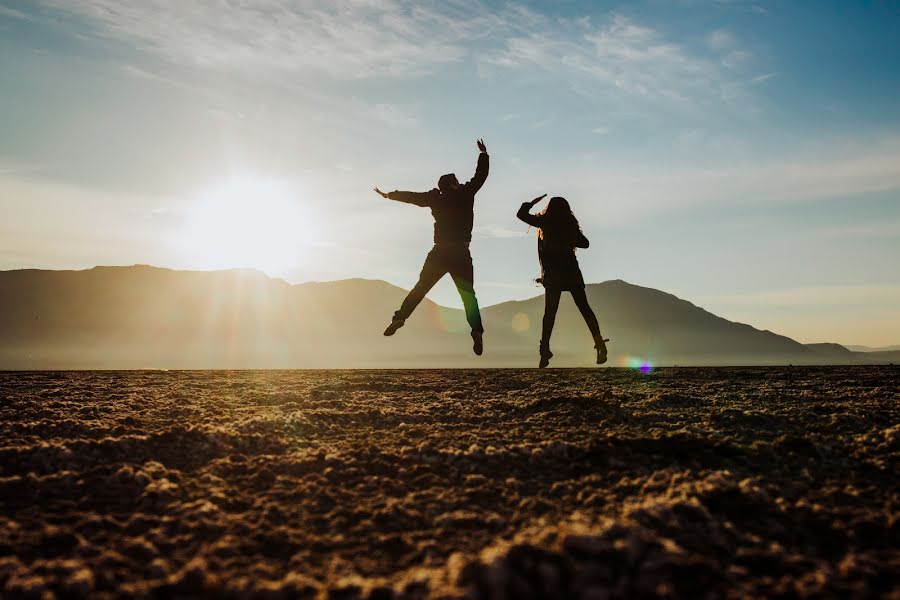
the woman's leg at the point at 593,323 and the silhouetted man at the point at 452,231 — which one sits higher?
the silhouetted man at the point at 452,231

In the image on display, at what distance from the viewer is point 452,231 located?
7.65 metres

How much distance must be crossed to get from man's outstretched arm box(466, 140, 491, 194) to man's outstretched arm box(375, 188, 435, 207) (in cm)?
54

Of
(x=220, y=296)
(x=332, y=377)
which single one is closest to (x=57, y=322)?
(x=220, y=296)

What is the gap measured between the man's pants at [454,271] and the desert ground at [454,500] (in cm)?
253

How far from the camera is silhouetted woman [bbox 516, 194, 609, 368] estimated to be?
9078mm

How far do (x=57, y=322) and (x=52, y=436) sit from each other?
186512mm

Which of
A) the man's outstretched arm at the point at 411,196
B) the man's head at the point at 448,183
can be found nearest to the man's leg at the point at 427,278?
the man's outstretched arm at the point at 411,196

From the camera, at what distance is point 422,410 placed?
5.30 metres

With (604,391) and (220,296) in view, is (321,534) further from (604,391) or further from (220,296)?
(220,296)

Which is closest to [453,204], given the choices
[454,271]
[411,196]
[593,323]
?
[411,196]

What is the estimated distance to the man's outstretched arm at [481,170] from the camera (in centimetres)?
754

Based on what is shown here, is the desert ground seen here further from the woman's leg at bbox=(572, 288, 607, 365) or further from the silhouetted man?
the woman's leg at bbox=(572, 288, 607, 365)

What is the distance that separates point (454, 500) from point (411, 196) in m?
5.25

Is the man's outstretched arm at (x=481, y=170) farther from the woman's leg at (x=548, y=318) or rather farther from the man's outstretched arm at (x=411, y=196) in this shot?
the woman's leg at (x=548, y=318)
